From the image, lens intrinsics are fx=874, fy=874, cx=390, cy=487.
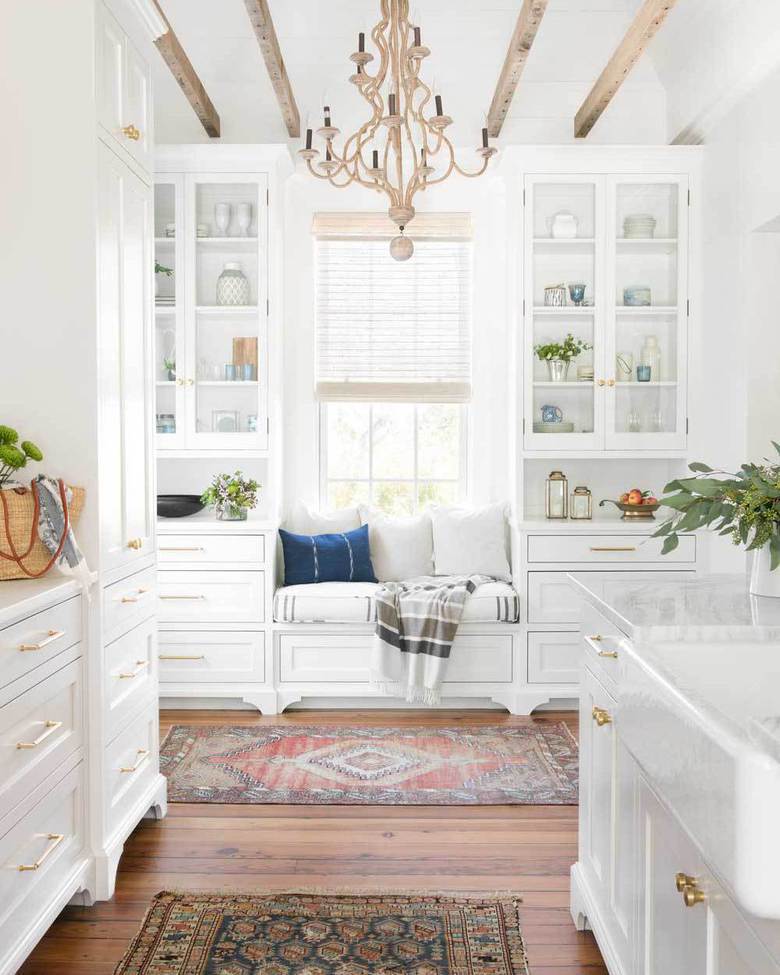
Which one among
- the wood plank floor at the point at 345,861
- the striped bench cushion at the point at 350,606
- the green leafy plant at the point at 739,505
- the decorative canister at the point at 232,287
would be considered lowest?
the wood plank floor at the point at 345,861

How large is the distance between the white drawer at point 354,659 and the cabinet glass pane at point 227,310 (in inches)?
44.0

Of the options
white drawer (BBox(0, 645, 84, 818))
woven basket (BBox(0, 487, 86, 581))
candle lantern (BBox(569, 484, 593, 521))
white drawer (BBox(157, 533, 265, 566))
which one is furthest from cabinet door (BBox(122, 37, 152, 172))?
candle lantern (BBox(569, 484, 593, 521))

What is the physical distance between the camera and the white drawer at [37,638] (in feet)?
6.16

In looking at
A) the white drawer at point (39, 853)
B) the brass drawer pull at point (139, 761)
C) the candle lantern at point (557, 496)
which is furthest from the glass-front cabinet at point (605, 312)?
the white drawer at point (39, 853)

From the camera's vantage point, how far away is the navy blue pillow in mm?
4297

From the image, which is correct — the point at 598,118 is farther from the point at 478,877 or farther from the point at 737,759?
the point at 737,759

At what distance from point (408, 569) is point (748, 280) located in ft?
6.91

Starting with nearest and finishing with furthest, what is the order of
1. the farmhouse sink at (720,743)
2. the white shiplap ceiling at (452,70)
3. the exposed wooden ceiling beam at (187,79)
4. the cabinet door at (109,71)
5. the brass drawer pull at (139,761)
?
the farmhouse sink at (720,743) → the cabinet door at (109,71) → the brass drawer pull at (139,761) → the exposed wooden ceiling beam at (187,79) → the white shiplap ceiling at (452,70)

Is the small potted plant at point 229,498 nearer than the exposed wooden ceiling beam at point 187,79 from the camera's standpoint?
No

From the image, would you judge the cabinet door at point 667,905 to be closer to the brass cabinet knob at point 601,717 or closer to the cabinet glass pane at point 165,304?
the brass cabinet knob at point 601,717

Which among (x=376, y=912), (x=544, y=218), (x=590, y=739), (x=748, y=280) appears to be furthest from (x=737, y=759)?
(x=544, y=218)

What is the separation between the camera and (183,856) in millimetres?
2680

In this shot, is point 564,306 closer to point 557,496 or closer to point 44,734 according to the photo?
point 557,496

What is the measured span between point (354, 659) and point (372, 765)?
2.51 ft
